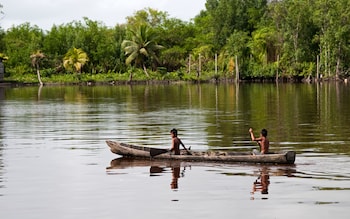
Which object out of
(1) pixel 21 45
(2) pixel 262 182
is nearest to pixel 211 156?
(2) pixel 262 182

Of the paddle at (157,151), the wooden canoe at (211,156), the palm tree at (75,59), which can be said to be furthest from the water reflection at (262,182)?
the palm tree at (75,59)

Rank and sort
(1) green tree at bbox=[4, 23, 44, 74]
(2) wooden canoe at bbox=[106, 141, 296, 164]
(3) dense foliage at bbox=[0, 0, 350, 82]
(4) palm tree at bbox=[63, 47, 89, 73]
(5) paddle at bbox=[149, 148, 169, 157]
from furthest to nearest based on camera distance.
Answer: (1) green tree at bbox=[4, 23, 44, 74]
(4) palm tree at bbox=[63, 47, 89, 73]
(3) dense foliage at bbox=[0, 0, 350, 82]
(5) paddle at bbox=[149, 148, 169, 157]
(2) wooden canoe at bbox=[106, 141, 296, 164]

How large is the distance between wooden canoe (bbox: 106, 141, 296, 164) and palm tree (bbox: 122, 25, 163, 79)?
73019 mm

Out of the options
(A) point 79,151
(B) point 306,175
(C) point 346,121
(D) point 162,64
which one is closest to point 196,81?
(D) point 162,64

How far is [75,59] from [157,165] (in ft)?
259

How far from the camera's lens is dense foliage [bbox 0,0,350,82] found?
3332 inches

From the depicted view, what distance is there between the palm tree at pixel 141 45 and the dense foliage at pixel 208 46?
134mm

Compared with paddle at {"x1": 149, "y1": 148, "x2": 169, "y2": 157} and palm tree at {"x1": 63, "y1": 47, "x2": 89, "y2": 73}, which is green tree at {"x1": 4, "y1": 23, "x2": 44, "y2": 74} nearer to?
palm tree at {"x1": 63, "y1": 47, "x2": 89, "y2": 73}

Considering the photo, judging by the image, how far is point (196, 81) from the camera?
94188 millimetres

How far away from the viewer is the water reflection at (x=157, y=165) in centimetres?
1906

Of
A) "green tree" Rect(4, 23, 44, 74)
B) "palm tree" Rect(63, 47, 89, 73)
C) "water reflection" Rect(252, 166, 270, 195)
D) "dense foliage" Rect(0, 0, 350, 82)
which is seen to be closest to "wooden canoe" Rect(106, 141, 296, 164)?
"water reflection" Rect(252, 166, 270, 195)

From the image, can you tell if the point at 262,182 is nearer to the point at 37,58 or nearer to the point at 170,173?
the point at 170,173

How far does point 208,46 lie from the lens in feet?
328

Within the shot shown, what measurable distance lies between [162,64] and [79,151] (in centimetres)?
7837
